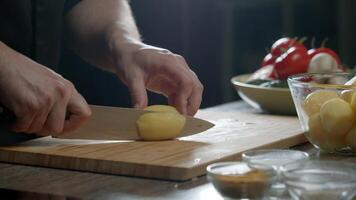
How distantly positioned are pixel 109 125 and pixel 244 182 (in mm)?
466

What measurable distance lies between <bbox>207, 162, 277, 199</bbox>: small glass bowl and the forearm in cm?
67

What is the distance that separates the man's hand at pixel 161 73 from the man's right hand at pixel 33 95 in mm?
248

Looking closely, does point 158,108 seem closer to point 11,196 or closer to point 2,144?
point 2,144

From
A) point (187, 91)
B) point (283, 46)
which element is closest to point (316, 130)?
point (187, 91)

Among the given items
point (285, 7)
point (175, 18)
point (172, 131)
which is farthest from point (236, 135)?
point (285, 7)

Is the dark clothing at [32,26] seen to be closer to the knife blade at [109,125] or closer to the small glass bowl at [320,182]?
the knife blade at [109,125]

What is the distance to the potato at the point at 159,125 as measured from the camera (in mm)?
1483

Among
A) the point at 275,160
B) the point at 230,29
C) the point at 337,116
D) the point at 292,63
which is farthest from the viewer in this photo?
the point at 230,29

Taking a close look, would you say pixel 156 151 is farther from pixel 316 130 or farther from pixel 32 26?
pixel 32 26

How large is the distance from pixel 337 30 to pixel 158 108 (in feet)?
7.92

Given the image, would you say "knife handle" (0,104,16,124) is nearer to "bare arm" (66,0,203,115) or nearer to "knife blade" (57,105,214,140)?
"knife blade" (57,105,214,140)

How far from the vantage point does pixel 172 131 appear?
4.90 feet

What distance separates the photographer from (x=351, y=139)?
136cm

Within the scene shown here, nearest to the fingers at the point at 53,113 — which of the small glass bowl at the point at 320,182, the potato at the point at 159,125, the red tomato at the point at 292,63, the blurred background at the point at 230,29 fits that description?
the potato at the point at 159,125
